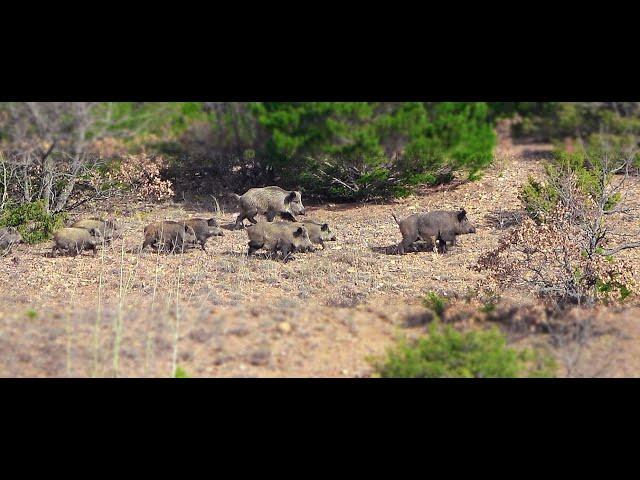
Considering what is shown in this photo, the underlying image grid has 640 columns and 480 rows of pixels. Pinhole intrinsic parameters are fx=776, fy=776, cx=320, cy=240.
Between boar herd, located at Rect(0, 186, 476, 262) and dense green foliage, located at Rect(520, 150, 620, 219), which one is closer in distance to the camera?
dense green foliage, located at Rect(520, 150, 620, 219)

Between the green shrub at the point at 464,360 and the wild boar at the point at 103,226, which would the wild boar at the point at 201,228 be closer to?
the wild boar at the point at 103,226

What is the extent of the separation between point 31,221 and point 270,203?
4201 millimetres

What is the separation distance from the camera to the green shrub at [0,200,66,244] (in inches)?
524

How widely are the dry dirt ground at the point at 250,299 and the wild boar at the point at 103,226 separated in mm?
240

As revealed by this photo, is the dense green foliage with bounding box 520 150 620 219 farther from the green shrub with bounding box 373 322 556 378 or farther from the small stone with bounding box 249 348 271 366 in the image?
the small stone with bounding box 249 348 271 366

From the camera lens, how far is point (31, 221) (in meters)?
13.6

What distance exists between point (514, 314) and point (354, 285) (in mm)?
2882

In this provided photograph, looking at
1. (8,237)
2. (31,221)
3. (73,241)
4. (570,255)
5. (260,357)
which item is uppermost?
(31,221)

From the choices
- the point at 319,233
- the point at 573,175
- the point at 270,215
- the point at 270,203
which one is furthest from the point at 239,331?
the point at 270,203

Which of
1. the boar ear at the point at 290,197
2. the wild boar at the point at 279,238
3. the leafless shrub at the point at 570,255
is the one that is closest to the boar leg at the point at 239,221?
the boar ear at the point at 290,197

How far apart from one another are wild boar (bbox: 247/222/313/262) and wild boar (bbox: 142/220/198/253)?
104 centimetres

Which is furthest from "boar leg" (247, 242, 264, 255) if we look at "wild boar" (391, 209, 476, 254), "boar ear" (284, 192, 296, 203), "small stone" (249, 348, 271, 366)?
"small stone" (249, 348, 271, 366)

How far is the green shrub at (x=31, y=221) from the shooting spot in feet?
43.7

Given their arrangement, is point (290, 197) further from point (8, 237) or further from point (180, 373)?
point (180, 373)
